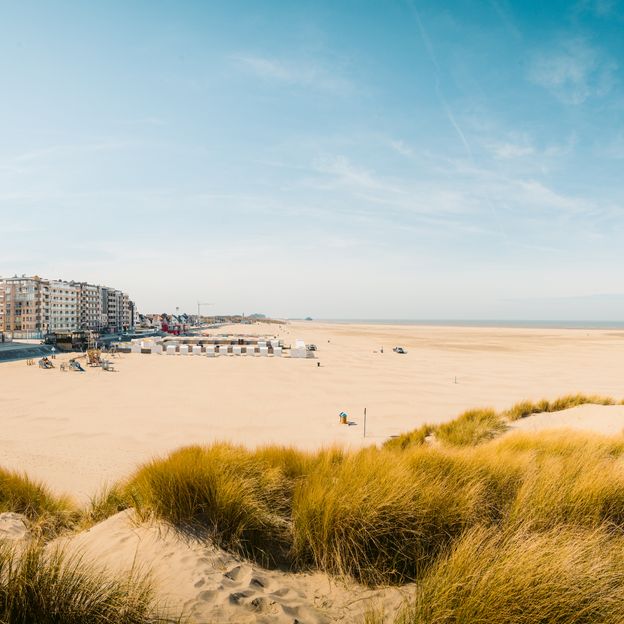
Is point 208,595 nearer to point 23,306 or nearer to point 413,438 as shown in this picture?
point 413,438

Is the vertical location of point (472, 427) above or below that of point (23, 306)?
below

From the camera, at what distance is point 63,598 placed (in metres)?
2.51

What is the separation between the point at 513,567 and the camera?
279cm

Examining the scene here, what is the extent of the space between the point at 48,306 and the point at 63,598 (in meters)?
109

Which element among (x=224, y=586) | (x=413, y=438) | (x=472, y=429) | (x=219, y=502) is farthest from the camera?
(x=472, y=429)

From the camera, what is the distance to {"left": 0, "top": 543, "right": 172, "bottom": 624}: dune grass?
8.00 ft

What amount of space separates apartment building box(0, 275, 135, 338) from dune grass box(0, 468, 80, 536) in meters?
88.3

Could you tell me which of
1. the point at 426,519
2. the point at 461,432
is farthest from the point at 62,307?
the point at 426,519

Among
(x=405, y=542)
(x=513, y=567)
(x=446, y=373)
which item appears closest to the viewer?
(x=513, y=567)

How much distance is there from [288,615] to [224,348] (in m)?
43.1

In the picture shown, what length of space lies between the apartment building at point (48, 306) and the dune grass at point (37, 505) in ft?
290

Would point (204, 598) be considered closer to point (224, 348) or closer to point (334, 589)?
point (334, 589)

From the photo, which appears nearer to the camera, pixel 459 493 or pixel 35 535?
pixel 459 493

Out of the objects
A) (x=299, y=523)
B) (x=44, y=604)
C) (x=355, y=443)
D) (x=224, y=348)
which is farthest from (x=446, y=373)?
(x=44, y=604)
